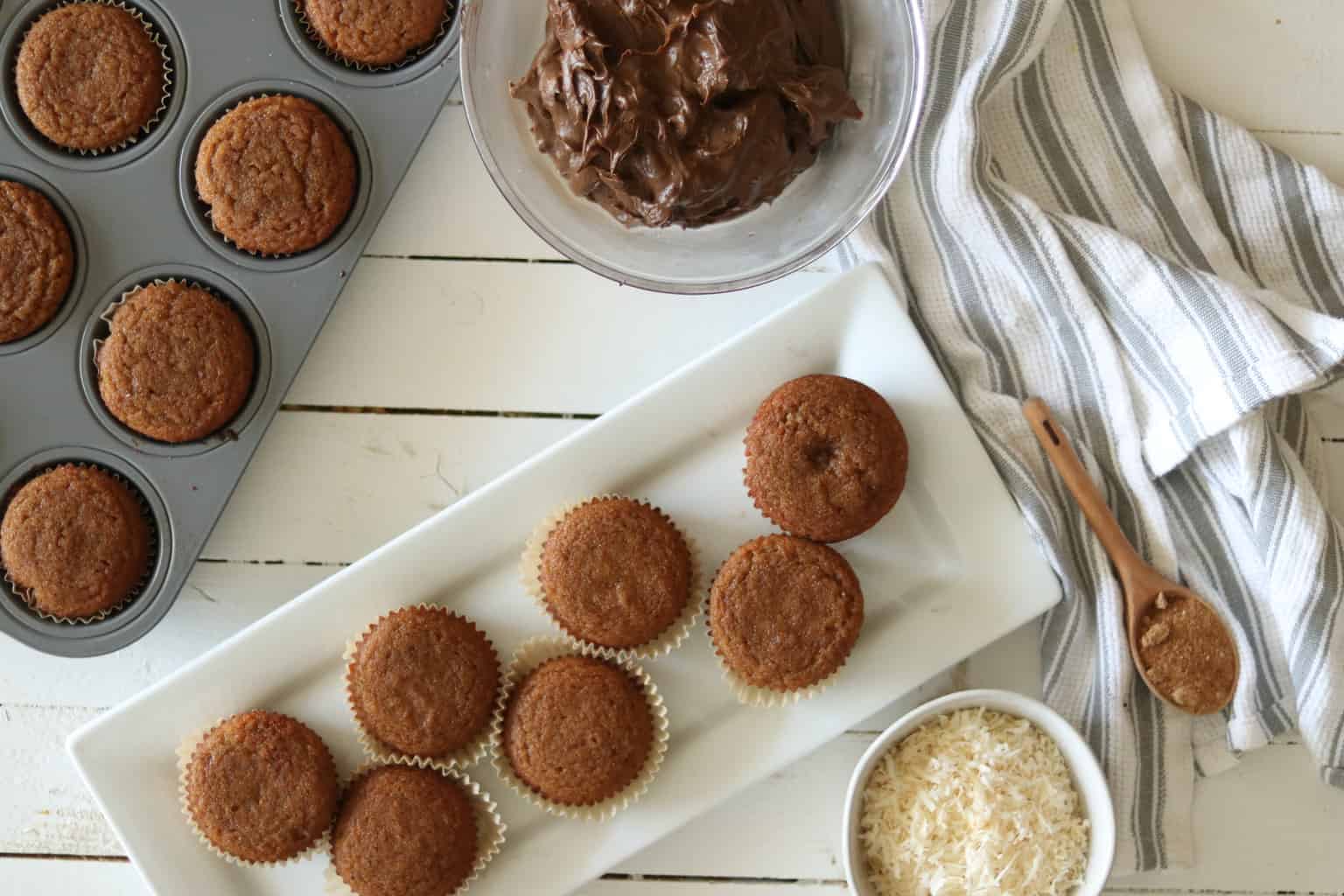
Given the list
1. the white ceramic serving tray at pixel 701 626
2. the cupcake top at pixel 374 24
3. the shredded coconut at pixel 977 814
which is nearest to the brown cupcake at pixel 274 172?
the cupcake top at pixel 374 24

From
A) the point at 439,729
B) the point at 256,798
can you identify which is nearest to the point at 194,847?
the point at 256,798

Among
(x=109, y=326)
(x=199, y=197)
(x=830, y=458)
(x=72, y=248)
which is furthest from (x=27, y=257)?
(x=830, y=458)

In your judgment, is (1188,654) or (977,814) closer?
(977,814)

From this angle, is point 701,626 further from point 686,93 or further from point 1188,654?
point 686,93

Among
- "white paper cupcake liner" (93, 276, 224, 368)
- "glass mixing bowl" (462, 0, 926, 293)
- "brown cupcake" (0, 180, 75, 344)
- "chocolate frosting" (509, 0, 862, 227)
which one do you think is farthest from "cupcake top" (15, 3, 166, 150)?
"chocolate frosting" (509, 0, 862, 227)

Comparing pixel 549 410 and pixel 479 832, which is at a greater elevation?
pixel 549 410

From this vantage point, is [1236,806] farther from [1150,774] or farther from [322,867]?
[322,867]
